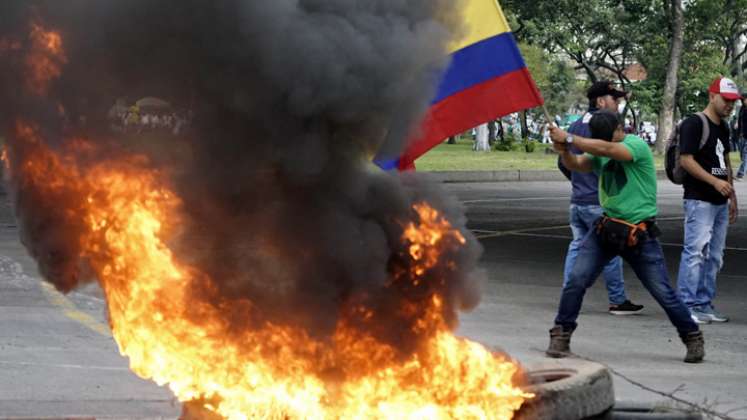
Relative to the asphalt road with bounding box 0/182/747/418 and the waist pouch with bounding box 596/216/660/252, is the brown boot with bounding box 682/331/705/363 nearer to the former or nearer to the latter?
the asphalt road with bounding box 0/182/747/418

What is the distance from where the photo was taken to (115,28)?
4645 millimetres

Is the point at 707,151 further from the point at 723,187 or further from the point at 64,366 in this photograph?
the point at 64,366

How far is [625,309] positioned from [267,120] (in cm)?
570

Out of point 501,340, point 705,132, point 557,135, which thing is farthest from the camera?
point 705,132

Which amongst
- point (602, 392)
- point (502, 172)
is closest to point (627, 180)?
point (602, 392)

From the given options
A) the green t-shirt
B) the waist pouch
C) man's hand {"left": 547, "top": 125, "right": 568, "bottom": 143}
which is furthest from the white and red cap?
man's hand {"left": 547, "top": 125, "right": 568, "bottom": 143}

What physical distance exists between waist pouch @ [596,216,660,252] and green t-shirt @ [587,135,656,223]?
40mm

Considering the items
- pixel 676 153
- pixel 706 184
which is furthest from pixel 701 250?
pixel 676 153

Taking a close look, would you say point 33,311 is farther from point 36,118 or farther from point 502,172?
point 502,172

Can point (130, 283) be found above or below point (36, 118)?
below

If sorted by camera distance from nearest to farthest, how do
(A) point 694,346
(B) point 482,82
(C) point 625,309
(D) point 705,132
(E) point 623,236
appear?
1. (B) point 482,82
2. (E) point 623,236
3. (A) point 694,346
4. (D) point 705,132
5. (C) point 625,309

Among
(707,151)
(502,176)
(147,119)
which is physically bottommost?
(502,176)

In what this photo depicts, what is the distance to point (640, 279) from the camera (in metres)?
7.66

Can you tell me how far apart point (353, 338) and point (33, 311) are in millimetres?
4810
